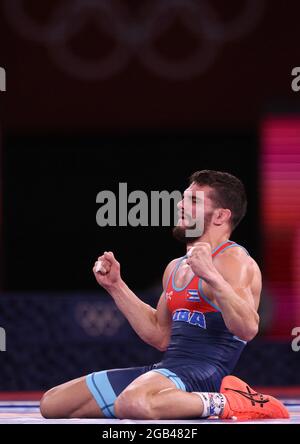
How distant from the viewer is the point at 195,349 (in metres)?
3.89

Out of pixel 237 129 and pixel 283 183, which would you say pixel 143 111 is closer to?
pixel 237 129

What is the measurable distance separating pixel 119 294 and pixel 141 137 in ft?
18.7

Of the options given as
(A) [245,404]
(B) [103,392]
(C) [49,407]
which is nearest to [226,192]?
(A) [245,404]

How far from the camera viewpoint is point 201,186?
405 cm

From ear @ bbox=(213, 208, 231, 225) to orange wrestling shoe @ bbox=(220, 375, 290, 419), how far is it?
25.9 inches

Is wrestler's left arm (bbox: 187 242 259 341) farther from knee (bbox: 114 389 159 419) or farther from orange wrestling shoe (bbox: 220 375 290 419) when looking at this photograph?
knee (bbox: 114 389 159 419)

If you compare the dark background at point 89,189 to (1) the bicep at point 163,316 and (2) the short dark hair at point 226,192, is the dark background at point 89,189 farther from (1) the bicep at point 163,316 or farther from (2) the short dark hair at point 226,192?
(2) the short dark hair at point 226,192

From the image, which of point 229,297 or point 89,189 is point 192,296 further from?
point 89,189

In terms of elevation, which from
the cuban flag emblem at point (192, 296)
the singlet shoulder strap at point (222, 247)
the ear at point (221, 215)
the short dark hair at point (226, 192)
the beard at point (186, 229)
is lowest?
the cuban flag emblem at point (192, 296)

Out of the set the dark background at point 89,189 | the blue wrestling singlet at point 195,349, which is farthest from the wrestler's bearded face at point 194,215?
the dark background at point 89,189

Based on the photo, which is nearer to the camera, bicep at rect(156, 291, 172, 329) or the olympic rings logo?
bicep at rect(156, 291, 172, 329)

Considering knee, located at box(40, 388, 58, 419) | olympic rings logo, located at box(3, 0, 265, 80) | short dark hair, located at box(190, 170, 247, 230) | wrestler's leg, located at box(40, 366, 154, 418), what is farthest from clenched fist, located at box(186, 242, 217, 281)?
olympic rings logo, located at box(3, 0, 265, 80)

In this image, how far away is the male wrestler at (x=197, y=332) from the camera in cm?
364

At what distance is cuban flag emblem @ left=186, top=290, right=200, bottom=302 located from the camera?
153 inches
